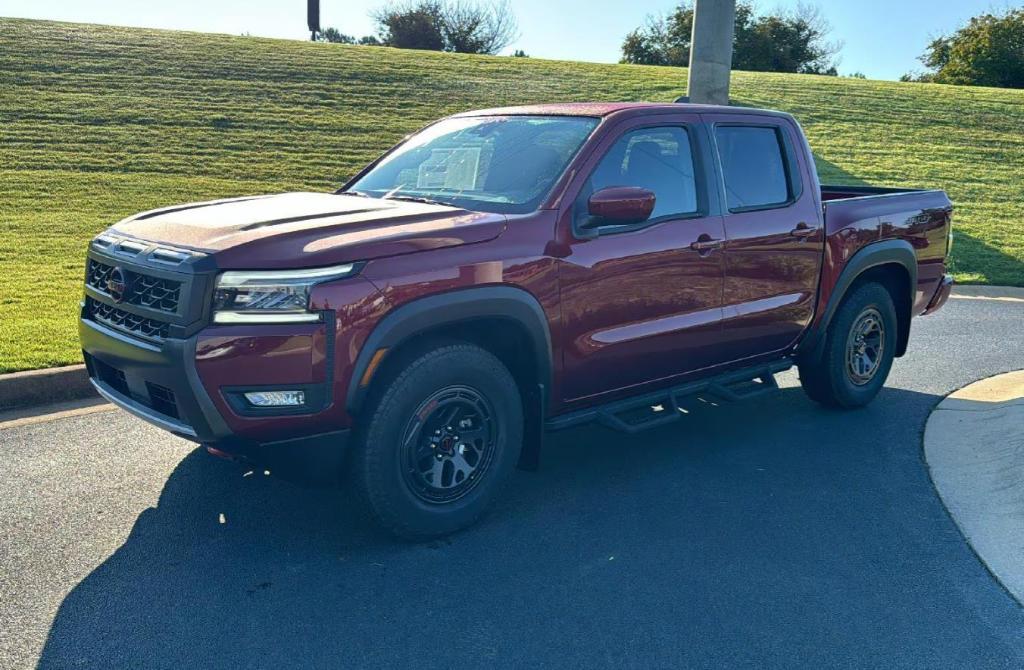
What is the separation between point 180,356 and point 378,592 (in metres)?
1.23

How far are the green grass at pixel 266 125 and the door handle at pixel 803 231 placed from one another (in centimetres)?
487

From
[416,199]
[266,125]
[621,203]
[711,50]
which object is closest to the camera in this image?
[621,203]

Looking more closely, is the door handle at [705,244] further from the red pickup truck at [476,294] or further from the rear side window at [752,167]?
the rear side window at [752,167]

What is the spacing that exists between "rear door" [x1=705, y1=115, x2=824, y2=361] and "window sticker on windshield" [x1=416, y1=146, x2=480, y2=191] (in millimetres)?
1414

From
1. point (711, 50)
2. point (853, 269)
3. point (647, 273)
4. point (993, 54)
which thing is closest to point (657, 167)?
point (647, 273)

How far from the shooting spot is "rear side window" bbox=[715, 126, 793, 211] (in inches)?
214

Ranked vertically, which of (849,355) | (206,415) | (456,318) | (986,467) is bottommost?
(986,467)

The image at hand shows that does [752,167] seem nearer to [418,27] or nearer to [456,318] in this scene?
[456,318]

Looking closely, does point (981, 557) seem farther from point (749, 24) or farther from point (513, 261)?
point (749, 24)

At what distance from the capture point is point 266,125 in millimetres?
19391

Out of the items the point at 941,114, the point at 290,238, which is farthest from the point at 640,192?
the point at 941,114

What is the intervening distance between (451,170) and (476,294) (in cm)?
119

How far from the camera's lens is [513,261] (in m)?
4.23

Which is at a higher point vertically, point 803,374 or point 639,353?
point 639,353
